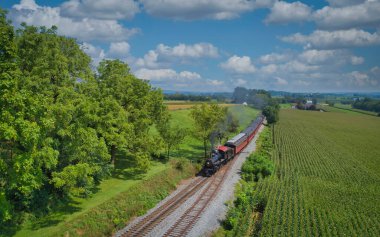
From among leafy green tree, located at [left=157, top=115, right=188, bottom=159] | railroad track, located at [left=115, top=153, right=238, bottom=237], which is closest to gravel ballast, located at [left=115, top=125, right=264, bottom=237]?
railroad track, located at [left=115, top=153, right=238, bottom=237]

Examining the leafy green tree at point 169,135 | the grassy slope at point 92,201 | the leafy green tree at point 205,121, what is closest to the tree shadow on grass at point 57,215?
the grassy slope at point 92,201

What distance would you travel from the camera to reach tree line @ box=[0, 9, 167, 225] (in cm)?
2048

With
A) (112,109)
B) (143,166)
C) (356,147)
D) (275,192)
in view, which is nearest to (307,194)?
(275,192)

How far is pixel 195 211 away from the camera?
32594 mm

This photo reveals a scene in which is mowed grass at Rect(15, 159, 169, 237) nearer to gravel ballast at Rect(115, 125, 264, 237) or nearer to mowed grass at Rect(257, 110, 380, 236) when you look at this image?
gravel ballast at Rect(115, 125, 264, 237)

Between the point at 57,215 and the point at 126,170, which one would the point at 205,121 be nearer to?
the point at 126,170

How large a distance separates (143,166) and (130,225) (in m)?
10.1

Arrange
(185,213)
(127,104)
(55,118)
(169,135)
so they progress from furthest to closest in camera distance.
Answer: (169,135) → (127,104) → (185,213) → (55,118)

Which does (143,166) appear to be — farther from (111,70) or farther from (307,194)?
(307,194)

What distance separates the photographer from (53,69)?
3133cm

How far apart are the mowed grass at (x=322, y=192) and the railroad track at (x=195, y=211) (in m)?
6.12

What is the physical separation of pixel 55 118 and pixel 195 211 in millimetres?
17381

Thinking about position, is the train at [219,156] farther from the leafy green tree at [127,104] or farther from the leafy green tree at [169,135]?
the leafy green tree at [127,104]

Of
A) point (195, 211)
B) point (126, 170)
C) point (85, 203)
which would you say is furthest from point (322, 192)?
point (85, 203)
